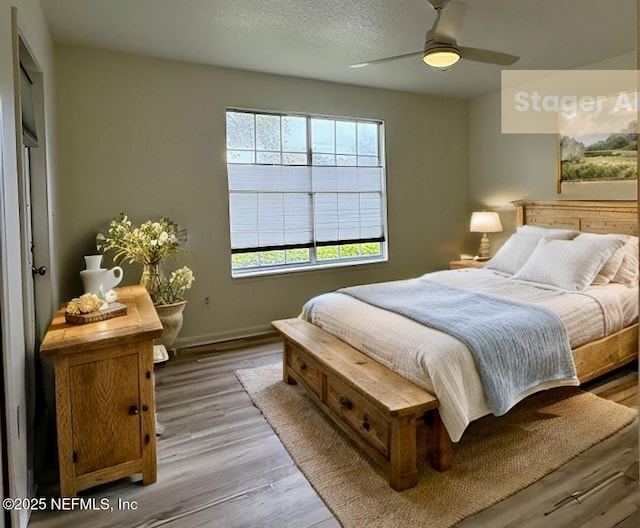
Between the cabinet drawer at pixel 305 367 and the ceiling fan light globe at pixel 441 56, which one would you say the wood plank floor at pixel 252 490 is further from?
the ceiling fan light globe at pixel 441 56

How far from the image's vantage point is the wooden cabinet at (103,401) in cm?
192

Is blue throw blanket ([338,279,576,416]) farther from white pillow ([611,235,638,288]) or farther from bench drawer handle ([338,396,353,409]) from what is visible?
white pillow ([611,235,638,288])

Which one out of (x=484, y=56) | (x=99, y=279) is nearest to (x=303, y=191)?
(x=484, y=56)

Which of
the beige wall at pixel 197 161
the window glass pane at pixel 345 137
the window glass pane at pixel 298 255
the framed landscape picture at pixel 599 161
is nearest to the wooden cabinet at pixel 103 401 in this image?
the beige wall at pixel 197 161

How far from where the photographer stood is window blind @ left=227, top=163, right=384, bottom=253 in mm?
4434

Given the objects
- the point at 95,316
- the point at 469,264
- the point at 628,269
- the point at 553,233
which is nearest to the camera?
the point at 95,316

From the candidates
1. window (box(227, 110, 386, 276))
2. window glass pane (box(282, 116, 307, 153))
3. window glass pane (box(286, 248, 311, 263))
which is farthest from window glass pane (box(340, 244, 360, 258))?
window glass pane (box(282, 116, 307, 153))

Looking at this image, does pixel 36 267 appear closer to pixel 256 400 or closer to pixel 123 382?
pixel 123 382

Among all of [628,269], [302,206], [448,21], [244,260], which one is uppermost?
[448,21]

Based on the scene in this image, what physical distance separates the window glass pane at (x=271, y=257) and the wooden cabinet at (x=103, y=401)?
2485 millimetres

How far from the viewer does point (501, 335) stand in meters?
2.38

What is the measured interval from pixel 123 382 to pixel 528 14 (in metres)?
3.54

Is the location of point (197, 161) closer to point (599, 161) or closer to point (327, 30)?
point (327, 30)

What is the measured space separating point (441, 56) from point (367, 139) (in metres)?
2.41
